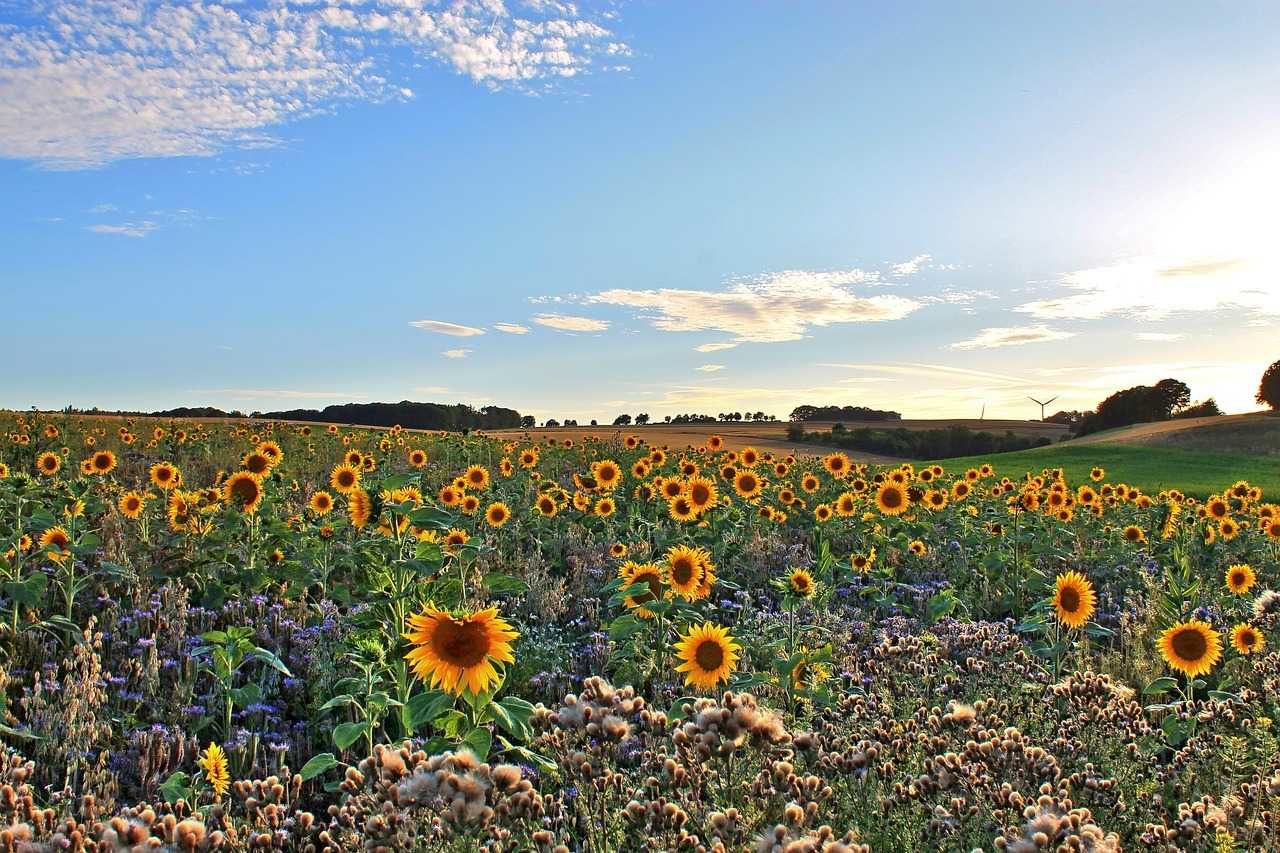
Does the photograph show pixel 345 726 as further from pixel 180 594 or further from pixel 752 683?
pixel 180 594

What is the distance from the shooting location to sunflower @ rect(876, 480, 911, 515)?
10.1 meters

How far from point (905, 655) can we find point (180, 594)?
15.5 feet

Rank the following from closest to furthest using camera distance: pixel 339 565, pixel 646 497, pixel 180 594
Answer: pixel 180 594 < pixel 339 565 < pixel 646 497

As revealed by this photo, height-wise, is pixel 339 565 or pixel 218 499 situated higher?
pixel 218 499

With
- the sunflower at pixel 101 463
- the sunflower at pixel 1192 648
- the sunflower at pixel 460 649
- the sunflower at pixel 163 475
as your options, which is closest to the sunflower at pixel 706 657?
the sunflower at pixel 460 649

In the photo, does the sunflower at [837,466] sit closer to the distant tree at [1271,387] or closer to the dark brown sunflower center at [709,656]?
the dark brown sunflower center at [709,656]

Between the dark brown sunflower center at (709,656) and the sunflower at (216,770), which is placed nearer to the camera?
the sunflower at (216,770)

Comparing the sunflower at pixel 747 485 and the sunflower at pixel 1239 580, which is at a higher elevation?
the sunflower at pixel 747 485

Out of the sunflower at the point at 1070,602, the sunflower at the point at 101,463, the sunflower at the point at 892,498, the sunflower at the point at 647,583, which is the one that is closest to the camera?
the sunflower at the point at 647,583

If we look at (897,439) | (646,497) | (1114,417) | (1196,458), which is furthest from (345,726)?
(1114,417)

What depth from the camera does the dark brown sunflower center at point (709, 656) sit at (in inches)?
172

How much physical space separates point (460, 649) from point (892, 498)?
7400mm

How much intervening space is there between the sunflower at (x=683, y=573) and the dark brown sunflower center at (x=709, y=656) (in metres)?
1.12

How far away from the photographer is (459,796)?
223cm
